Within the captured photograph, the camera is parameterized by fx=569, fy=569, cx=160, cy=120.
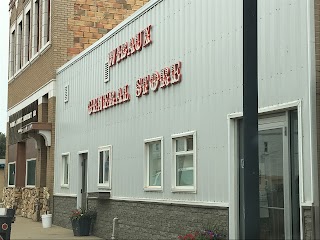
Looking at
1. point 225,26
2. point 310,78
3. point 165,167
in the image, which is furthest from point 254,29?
point 165,167

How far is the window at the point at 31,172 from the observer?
26.3 m

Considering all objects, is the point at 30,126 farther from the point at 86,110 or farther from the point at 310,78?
the point at 310,78

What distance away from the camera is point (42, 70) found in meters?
25.2

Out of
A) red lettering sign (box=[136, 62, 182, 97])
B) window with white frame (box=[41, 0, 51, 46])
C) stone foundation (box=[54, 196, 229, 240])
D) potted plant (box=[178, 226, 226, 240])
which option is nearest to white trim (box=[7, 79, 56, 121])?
window with white frame (box=[41, 0, 51, 46])

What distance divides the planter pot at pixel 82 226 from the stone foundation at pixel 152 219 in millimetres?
220

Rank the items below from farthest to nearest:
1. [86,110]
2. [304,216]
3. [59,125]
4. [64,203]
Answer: [59,125] → [64,203] → [86,110] → [304,216]

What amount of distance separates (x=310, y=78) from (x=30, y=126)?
16527mm

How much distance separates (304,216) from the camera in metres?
8.15

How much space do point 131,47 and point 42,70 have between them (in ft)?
36.0

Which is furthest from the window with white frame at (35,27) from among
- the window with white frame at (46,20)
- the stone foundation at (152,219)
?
the stone foundation at (152,219)

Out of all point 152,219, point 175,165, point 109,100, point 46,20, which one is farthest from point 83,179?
point 46,20

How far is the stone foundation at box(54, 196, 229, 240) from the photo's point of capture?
10891 mm

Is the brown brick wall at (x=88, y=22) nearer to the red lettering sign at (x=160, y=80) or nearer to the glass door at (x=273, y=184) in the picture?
the red lettering sign at (x=160, y=80)

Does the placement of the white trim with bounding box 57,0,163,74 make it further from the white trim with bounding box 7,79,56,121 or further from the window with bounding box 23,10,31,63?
the window with bounding box 23,10,31,63
